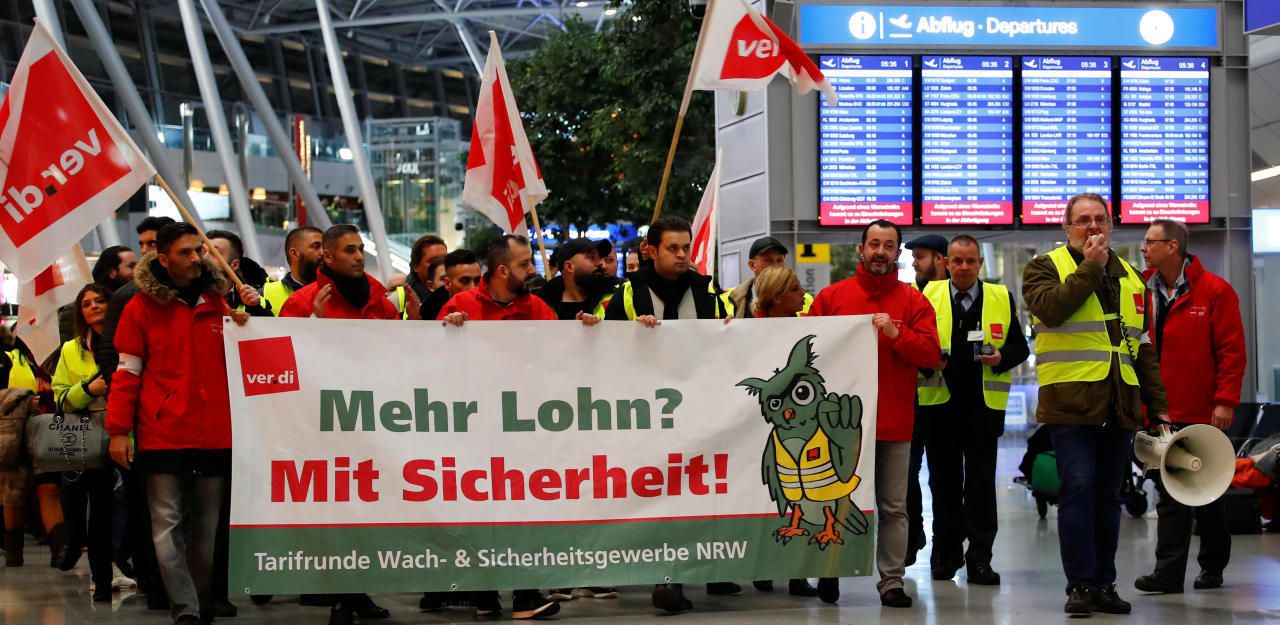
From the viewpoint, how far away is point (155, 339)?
708cm

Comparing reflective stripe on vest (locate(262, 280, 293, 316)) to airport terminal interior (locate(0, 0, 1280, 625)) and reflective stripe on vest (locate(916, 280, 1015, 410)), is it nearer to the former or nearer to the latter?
airport terminal interior (locate(0, 0, 1280, 625))

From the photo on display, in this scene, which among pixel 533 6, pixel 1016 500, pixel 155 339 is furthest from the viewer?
pixel 533 6

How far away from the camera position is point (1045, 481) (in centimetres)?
1219

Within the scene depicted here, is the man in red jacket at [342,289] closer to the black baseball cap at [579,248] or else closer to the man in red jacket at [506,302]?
the man in red jacket at [506,302]

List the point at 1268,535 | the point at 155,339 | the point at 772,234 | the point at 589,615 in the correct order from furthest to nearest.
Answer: the point at 772,234 → the point at 1268,535 → the point at 589,615 → the point at 155,339

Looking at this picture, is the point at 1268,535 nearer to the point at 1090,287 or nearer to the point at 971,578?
the point at 971,578

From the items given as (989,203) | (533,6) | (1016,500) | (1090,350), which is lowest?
(1016,500)

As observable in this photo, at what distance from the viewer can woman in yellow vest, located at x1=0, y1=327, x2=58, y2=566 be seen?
10.6m

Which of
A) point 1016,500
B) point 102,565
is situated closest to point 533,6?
point 1016,500

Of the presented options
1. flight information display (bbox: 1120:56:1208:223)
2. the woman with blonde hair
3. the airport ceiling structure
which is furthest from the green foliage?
the airport ceiling structure

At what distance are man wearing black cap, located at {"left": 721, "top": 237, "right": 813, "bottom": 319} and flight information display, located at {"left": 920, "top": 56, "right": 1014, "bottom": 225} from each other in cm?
369

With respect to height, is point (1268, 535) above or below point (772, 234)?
below

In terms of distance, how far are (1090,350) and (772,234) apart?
529 centimetres

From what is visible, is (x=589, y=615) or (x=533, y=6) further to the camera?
(x=533, y=6)
